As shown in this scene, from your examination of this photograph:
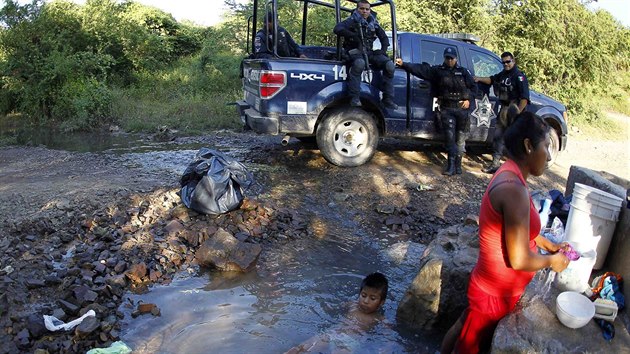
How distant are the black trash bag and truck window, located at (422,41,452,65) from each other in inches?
136

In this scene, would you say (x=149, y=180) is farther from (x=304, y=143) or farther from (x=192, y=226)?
(x=304, y=143)

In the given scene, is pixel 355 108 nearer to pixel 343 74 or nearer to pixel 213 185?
pixel 343 74

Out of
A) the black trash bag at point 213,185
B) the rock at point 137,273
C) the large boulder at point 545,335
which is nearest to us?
the large boulder at point 545,335

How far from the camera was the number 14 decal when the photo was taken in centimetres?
695

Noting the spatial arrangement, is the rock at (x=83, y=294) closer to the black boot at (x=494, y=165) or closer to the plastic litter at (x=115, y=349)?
the plastic litter at (x=115, y=349)

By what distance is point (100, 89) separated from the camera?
12.6m

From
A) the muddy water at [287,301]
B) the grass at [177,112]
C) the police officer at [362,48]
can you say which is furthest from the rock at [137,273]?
the grass at [177,112]

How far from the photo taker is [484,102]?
7.63 meters

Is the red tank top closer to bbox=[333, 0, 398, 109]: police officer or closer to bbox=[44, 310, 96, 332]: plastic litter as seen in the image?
bbox=[44, 310, 96, 332]: plastic litter

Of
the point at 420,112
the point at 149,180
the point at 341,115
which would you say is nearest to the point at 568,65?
the point at 420,112

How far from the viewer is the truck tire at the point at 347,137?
709cm

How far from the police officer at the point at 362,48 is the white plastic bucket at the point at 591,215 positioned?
3.84 m

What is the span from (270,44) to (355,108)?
1.66 metres

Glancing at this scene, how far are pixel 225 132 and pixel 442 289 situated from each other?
308 inches
